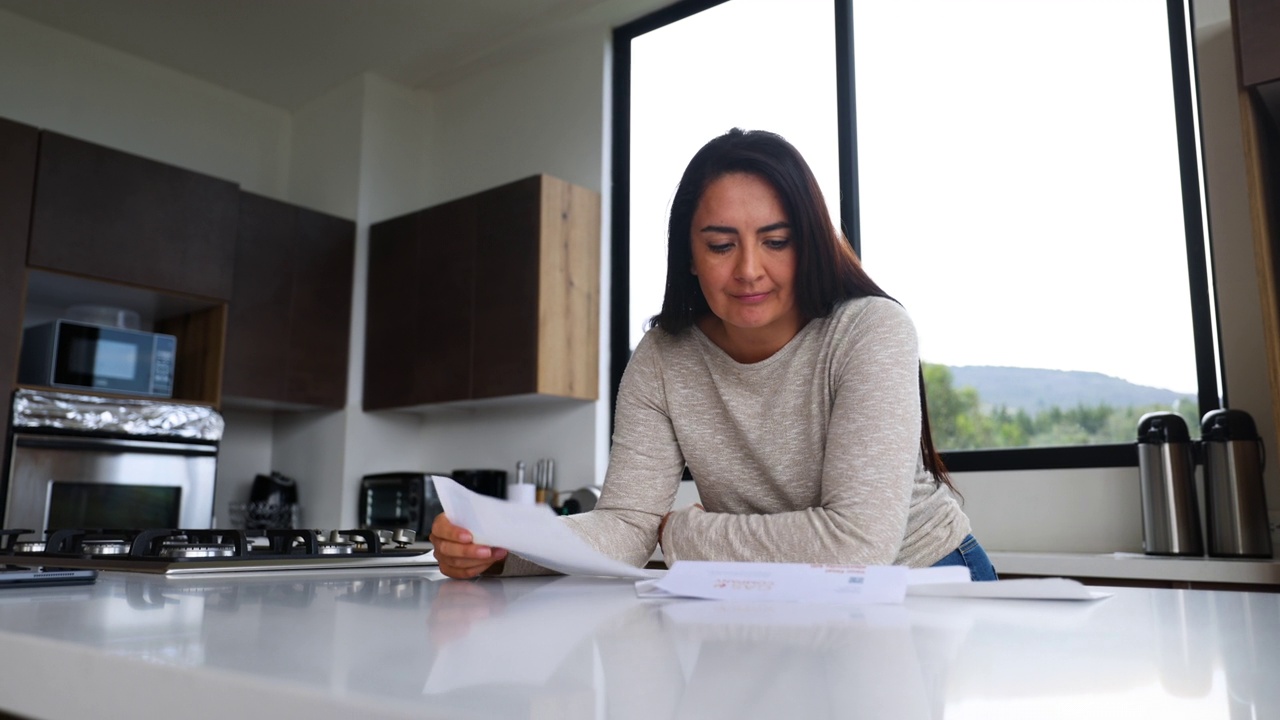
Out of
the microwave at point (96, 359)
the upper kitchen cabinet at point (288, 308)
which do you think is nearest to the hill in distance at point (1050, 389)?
the upper kitchen cabinet at point (288, 308)

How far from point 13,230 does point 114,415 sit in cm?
62

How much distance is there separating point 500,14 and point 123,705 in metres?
3.52

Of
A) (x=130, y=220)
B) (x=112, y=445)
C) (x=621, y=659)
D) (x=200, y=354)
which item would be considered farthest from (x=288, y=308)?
(x=621, y=659)

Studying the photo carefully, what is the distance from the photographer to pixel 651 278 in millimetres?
3469

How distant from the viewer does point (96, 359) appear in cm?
299

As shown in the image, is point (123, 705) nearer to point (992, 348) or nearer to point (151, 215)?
point (992, 348)

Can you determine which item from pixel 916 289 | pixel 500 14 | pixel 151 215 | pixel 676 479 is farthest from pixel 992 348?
pixel 151 215

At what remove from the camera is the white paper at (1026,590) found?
2.18 ft

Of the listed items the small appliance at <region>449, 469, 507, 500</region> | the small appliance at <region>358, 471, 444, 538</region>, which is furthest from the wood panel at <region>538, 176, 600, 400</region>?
the small appliance at <region>358, 471, 444, 538</region>

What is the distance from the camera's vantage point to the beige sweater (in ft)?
3.32

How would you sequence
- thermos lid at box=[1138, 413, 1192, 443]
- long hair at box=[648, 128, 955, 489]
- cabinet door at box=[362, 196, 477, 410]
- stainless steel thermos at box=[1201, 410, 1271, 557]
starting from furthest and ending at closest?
cabinet door at box=[362, 196, 477, 410], thermos lid at box=[1138, 413, 1192, 443], stainless steel thermos at box=[1201, 410, 1271, 557], long hair at box=[648, 128, 955, 489]

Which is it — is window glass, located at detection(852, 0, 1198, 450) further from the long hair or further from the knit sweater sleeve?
the knit sweater sleeve

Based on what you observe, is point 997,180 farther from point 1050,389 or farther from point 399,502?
point 399,502

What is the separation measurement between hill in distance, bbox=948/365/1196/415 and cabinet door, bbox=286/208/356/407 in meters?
2.30
